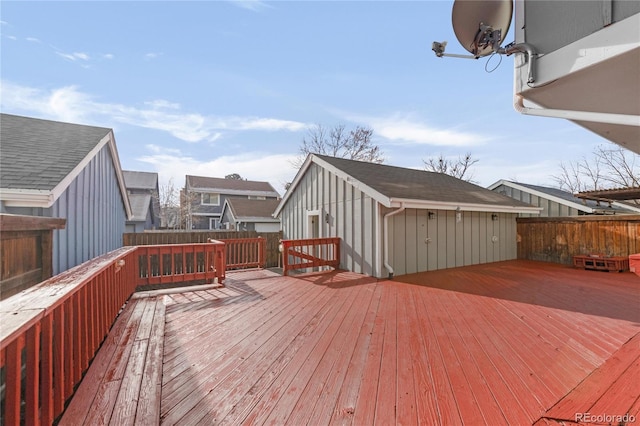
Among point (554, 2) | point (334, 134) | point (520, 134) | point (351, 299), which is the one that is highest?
point (334, 134)

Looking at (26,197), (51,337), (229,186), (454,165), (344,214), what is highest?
(454,165)

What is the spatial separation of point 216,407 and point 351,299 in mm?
3003

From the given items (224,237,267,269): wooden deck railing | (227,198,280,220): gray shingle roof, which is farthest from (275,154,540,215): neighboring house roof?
(227,198,280,220): gray shingle roof

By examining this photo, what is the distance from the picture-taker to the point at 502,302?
14.0 ft

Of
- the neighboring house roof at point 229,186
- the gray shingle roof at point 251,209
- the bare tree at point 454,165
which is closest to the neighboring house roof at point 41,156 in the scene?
the gray shingle roof at point 251,209

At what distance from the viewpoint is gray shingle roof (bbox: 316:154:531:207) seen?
21.4ft

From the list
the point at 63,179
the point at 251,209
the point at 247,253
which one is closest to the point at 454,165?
the point at 251,209

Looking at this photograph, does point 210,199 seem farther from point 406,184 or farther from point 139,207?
point 406,184

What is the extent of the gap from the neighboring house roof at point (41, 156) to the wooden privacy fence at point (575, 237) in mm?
12461

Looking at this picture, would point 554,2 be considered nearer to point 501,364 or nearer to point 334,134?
point 501,364

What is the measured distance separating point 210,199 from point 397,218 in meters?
22.8

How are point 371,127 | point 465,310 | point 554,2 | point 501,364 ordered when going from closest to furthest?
point 501,364, point 554,2, point 465,310, point 371,127

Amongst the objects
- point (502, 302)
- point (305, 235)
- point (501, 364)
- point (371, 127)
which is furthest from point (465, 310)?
point (371, 127)

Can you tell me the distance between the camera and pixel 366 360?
2500mm
